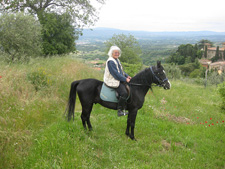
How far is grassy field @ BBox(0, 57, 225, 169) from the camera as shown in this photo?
3993 mm

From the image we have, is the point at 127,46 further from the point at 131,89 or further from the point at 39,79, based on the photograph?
the point at 131,89

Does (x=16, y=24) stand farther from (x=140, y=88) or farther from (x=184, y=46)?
(x=184, y=46)

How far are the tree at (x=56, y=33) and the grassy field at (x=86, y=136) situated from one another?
9.14 m

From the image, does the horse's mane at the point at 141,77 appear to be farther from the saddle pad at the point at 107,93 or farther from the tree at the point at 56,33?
the tree at the point at 56,33

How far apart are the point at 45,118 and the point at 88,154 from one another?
2622 mm

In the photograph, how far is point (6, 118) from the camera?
15.7ft

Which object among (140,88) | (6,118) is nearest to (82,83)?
(140,88)

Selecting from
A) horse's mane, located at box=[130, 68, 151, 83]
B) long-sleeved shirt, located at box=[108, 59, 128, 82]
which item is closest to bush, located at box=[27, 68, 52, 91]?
long-sleeved shirt, located at box=[108, 59, 128, 82]

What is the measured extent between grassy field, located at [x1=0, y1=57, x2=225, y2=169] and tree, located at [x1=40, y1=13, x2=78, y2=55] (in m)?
9.14

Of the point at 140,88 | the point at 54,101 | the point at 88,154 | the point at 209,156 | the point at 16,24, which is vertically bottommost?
the point at 209,156

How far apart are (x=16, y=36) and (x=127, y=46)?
86.7ft

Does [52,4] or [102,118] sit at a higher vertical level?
[52,4]

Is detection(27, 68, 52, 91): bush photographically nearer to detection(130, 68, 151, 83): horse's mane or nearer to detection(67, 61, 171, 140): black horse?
detection(67, 61, 171, 140): black horse

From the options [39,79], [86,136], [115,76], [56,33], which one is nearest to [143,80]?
[115,76]
